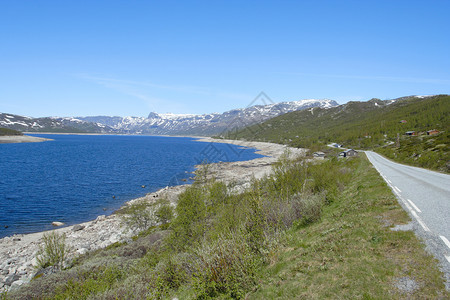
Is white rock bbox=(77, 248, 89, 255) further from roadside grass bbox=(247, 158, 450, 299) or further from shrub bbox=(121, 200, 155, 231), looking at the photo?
roadside grass bbox=(247, 158, 450, 299)

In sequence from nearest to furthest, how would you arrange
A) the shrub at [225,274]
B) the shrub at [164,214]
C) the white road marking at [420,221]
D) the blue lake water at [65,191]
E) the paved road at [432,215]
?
the paved road at [432,215]
the white road marking at [420,221]
the shrub at [225,274]
the shrub at [164,214]
the blue lake water at [65,191]

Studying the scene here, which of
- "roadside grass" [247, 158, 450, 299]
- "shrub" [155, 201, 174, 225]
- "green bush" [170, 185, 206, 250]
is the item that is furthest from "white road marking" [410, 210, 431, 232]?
"shrub" [155, 201, 174, 225]

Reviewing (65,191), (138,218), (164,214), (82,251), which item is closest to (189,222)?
(164,214)

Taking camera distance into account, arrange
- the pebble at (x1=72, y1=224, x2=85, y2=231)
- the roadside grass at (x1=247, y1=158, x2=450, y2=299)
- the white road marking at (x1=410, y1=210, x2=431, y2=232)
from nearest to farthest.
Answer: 1. the roadside grass at (x1=247, y1=158, x2=450, y2=299)
2. the white road marking at (x1=410, y1=210, x2=431, y2=232)
3. the pebble at (x1=72, y1=224, x2=85, y2=231)

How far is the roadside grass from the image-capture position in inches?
256

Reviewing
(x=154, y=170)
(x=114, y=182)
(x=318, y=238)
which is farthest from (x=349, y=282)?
(x=154, y=170)

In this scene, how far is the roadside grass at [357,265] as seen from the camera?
649cm

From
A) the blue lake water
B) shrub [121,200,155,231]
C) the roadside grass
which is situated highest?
the roadside grass

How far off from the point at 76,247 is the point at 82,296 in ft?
67.8

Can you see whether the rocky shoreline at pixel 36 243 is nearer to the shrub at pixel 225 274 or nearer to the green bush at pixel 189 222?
the green bush at pixel 189 222

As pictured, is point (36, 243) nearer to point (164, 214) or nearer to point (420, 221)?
point (164, 214)

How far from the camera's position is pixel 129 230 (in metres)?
33.1

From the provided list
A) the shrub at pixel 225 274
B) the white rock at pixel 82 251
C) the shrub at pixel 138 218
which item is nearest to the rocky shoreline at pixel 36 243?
the white rock at pixel 82 251

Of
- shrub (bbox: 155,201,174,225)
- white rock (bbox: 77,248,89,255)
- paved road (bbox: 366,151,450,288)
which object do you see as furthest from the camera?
shrub (bbox: 155,201,174,225)
